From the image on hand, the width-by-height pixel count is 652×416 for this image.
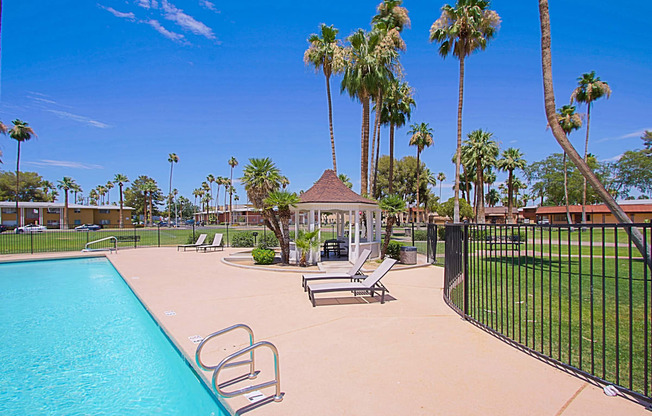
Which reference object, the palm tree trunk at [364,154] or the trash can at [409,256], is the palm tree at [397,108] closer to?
the palm tree trunk at [364,154]

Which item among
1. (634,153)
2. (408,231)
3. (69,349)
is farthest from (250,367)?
(634,153)

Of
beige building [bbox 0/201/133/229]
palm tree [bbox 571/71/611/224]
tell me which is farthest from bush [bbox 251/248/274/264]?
beige building [bbox 0/201/133/229]

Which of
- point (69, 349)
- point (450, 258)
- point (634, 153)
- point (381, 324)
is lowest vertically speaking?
point (69, 349)

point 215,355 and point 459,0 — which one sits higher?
point 459,0

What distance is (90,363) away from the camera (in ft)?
19.4

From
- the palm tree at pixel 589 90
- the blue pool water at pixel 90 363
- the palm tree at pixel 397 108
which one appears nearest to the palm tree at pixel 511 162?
the palm tree at pixel 589 90

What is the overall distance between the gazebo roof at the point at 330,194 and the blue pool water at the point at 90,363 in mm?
7967

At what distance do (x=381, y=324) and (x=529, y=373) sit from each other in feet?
9.04

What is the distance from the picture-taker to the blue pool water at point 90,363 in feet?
15.6

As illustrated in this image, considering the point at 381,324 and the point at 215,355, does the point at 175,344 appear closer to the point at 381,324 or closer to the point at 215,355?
the point at 215,355

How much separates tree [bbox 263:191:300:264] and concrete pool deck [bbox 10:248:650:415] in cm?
528

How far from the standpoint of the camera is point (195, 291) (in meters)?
10.2

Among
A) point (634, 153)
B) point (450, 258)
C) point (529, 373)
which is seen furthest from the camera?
point (634, 153)

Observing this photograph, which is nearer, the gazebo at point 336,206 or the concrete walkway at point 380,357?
the concrete walkway at point 380,357
